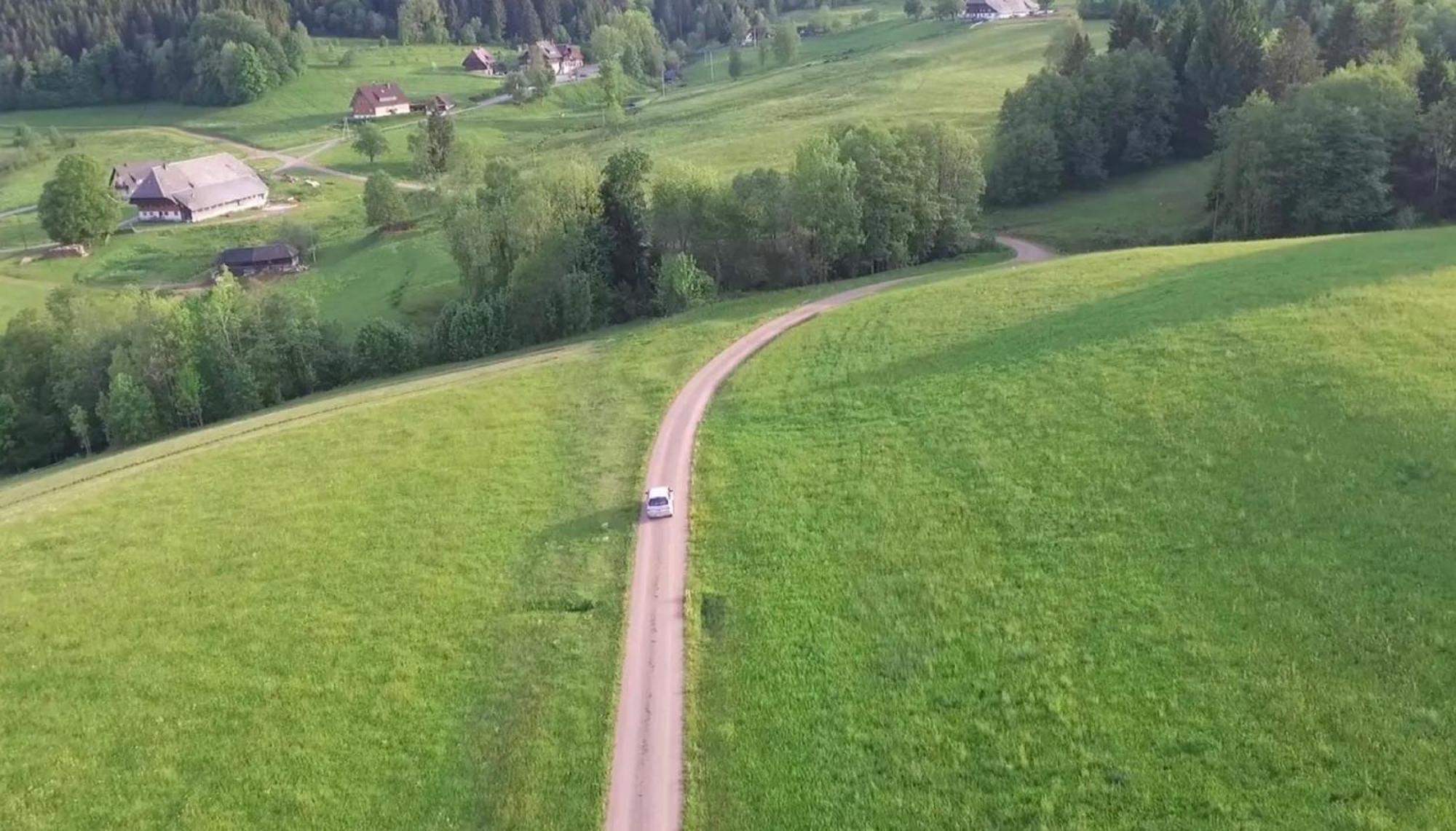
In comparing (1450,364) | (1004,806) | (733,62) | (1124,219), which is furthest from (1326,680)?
(733,62)

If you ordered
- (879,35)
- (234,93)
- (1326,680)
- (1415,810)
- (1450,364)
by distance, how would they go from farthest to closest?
(879,35)
(234,93)
(1450,364)
(1326,680)
(1415,810)

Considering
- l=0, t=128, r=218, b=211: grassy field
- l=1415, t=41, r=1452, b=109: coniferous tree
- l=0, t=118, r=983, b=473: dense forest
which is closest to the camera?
l=0, t=118, r=983, b=473: dense forest

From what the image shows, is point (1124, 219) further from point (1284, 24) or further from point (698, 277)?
point (698, 277)

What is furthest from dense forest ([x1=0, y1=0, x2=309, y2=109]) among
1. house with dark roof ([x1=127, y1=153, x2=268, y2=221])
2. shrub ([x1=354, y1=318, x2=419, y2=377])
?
shrub ([x1=354, y1=318, x2=419, y2=377])

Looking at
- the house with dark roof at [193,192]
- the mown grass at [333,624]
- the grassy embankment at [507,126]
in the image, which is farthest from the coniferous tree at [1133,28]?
the house with dark roof at [193,192]

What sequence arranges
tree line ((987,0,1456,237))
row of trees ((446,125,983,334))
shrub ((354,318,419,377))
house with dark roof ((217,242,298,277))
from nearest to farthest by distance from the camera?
shrub ((354,318,419,377)) < row of trees ((446,125,983,334)) < tree line ((987,0,1456,237)) < house with dark roof ((217,242,298,277))

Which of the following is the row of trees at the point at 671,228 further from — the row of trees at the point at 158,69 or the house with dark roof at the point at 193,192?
the row of trees at the point at 158,69

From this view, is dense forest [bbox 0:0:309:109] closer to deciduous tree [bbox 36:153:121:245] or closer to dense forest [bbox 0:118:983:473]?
deciduous tree [bbox 36:153:121:245]
